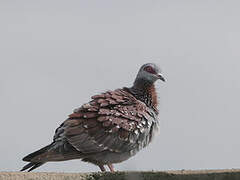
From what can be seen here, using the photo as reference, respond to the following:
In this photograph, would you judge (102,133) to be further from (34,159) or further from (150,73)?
(150,73)

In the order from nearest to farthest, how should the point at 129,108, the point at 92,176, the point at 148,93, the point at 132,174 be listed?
the point at 132,174
the point at 92,176
the point at 129,108
the point at 148,93

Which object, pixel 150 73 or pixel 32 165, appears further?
pixel 150 73

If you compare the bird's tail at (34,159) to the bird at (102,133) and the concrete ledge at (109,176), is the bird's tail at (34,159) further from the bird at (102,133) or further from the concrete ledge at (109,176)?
the concrete ledge at (109,176)

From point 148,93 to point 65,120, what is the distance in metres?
1.95

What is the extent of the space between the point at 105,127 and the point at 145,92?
156 cm

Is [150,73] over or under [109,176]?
over

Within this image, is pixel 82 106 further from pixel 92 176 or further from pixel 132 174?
pixel 132 174

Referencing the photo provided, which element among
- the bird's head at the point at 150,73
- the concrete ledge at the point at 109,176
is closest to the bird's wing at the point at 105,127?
the bird's head at the point at 150,73

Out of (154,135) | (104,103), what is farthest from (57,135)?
(154,135)

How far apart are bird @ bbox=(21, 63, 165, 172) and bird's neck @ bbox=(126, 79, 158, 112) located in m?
0.57

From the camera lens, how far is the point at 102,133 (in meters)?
9.49

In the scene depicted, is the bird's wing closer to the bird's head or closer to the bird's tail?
the bird's tail

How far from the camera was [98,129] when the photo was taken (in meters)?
9.48

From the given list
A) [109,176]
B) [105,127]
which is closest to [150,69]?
[105,127]
